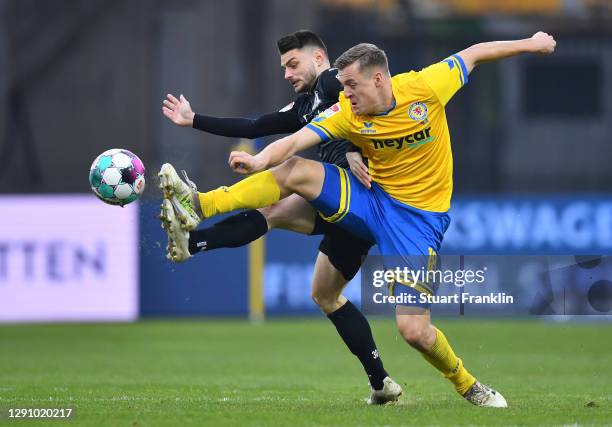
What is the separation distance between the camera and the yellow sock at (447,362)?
7.54 meters

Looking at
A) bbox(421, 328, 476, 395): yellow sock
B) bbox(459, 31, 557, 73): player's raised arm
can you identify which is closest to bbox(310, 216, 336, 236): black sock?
bbox(421, 328, 476, 395): yellow sock

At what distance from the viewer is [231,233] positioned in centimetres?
771

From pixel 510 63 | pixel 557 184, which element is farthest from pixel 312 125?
pixel 510 63

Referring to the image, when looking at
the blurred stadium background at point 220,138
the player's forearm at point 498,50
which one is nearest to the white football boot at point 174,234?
the player's forearm at point 498,50

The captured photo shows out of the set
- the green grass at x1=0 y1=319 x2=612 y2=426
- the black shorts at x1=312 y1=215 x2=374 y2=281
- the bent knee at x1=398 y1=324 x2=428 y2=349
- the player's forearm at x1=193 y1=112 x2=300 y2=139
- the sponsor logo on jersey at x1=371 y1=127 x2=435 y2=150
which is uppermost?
the player's forearm at x1=193 y1=112 x2=300 y2=139

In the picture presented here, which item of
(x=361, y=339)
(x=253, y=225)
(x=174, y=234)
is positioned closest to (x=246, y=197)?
(x=253, y=225)

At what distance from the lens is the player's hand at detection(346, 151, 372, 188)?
25.5ft

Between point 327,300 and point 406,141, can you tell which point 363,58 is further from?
point 327,300

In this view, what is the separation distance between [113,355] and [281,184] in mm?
5672

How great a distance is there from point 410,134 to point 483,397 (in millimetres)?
1639

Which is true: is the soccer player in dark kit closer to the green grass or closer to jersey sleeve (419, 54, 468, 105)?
the green grass

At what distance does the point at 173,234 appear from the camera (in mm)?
7434

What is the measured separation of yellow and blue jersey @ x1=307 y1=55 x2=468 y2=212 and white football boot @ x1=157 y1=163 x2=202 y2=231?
2.73 ft

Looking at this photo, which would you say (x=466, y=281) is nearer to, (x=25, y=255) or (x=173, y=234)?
(x=173, y=234)
